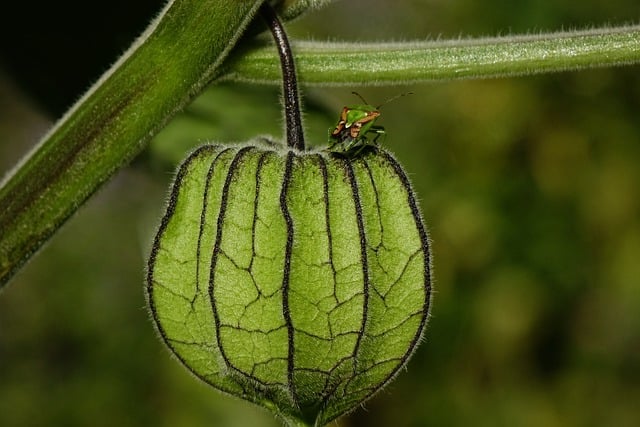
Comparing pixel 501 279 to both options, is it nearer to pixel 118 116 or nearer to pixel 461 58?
pixel 461 58

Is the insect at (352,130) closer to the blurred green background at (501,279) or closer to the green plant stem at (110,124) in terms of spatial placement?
the green plant stem at (110,124)

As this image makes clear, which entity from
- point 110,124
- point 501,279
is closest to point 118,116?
point 110,124

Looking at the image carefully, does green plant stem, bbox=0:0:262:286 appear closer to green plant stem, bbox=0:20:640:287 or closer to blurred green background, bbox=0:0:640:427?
green plant stem, bbox=0:20:640:287

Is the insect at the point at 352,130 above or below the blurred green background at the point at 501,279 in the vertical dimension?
below

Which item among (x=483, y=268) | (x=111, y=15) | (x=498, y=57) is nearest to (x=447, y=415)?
(x=483, y=268)

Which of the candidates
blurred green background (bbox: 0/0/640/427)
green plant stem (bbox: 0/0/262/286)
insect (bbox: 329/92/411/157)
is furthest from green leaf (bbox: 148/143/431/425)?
blurred green background (bbox: 0/0/640/427)

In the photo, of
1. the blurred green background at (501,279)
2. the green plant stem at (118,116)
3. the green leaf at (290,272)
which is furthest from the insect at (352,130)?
the blurred green background at (501,279)
